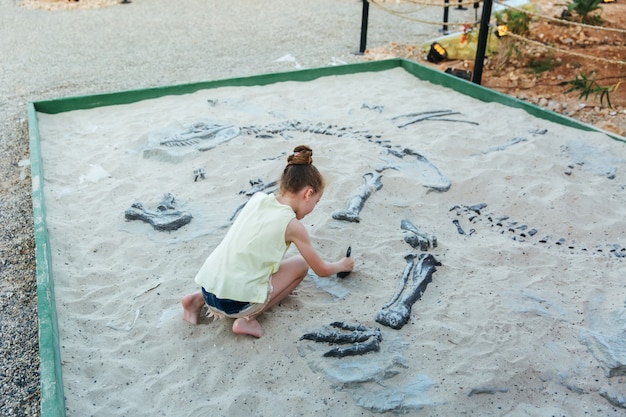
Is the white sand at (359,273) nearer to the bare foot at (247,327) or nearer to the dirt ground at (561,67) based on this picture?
the bare foot at (247,327)

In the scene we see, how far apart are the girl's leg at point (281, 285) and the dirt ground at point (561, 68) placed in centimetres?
388

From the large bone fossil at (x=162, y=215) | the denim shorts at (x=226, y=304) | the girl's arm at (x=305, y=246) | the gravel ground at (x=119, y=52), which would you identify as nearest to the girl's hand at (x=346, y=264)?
the girl's arm at (x=305, y=246)

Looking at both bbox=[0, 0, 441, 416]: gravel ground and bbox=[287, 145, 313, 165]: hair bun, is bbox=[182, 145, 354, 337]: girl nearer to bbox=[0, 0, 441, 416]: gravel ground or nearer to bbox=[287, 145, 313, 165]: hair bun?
bbox=[287, 145, 313, 165]: hair bun

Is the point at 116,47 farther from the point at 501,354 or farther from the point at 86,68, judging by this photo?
the point at 501,354

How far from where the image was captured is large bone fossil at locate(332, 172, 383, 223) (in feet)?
12.1

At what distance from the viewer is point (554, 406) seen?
2389 millimetres

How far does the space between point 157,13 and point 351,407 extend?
31.3 ft

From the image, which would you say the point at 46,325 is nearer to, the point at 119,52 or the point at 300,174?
the point at 300,174

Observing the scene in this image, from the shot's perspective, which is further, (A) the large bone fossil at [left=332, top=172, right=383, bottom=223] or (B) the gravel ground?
(A) the large bone fossil at [left=332, top=172, right=383, bottom=223]

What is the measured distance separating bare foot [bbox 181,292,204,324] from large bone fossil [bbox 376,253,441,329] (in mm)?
894

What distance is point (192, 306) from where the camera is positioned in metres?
2.87

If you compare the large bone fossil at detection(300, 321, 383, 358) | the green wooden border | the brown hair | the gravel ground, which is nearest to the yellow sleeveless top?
the brown hair

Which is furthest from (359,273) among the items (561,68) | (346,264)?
(561,68)

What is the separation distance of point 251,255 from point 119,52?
6.41 meters
